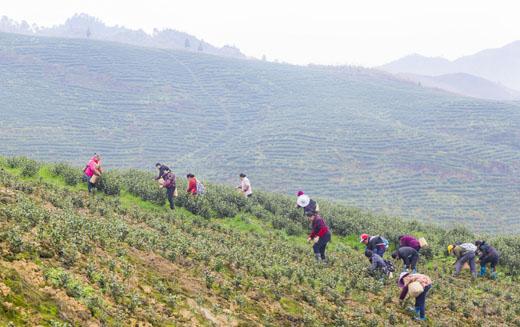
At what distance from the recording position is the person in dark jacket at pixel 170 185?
A: 17.2 meters

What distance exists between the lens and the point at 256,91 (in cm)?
9594

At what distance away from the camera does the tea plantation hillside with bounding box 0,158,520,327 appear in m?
6.73

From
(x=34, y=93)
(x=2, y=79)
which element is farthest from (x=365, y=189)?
(x=2, y=79)

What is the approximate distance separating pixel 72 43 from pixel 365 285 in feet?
344

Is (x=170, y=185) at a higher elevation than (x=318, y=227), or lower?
higher

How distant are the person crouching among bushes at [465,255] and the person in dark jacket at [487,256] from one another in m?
0.41

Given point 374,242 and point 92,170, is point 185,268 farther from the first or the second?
point 92,170

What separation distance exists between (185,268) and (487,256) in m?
10.4

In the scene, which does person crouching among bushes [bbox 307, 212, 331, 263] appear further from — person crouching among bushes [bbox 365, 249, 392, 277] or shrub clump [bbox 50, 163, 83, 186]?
shrub clump [bbox 50, 163, 83, 186]

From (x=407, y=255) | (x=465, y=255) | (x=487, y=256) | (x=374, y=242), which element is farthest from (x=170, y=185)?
(x=487, y=256)

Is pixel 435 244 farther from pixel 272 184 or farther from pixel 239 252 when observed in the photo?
pixel 272 184

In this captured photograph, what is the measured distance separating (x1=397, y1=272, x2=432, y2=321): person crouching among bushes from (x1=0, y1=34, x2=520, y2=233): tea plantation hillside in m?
34.3

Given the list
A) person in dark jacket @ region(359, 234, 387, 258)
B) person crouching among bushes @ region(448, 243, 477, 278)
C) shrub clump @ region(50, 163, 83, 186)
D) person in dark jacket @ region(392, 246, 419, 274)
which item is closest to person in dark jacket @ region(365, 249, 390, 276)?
person in dark jacket @ region(359, 234, 387, 258)

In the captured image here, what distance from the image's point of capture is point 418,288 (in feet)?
33.8
